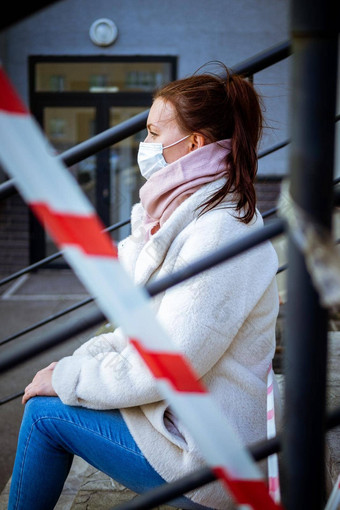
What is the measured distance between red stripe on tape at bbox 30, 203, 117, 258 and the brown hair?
103 centimetres

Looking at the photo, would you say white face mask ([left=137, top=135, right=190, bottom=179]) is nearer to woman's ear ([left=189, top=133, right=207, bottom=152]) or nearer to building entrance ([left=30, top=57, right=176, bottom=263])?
woman's ear ([left=189, top=133, right=207, bottom=152])

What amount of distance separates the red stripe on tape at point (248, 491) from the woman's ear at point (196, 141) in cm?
116

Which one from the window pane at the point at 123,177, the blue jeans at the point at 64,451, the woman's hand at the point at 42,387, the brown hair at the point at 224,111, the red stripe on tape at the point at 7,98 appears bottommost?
the window pane at the point at 123,177

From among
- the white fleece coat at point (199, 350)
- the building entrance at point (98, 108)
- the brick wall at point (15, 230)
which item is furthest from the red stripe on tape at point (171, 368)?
the brick wall at point (15, 230)

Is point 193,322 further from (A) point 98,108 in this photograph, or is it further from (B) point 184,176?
(A) point 98,108

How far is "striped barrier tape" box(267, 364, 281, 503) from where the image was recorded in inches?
47.9

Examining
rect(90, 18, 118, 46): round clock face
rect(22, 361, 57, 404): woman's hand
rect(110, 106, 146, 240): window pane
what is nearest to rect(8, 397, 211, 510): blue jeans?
rect(22, 361, 57, 404): woman's hand

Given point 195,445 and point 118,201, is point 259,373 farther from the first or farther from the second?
point 118,201

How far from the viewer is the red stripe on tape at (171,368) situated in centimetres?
68

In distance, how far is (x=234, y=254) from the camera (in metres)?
0.78

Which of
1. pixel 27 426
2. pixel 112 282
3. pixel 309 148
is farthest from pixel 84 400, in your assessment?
pixel 309 148

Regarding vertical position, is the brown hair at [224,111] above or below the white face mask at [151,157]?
above

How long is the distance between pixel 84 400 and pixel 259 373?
43 centimetres

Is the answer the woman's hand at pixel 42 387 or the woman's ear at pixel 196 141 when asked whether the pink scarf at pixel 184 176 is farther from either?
the woman's hand at pixel 42 387
